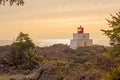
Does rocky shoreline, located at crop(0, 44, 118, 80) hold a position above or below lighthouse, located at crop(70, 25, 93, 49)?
below

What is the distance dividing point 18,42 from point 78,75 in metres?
20.9

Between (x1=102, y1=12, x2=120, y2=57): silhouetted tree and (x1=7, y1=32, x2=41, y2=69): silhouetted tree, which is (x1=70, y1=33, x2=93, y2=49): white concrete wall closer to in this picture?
(x1=7, y1=32, x2=41, y2=69): silhouetted tree

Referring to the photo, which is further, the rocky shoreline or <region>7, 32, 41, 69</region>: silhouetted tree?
<region>7, 32, 41, 69</region>: silhouetted tree

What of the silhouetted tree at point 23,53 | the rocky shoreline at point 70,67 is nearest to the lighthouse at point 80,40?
the rocky shoreline at point 70,67

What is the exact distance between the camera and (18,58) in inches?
1875

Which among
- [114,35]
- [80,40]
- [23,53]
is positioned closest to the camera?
[114,35]

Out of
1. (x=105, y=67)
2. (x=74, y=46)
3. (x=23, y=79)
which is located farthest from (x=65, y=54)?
(x=105, y=67)

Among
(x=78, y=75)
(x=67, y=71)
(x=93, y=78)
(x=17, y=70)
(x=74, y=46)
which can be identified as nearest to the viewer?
(x=93, y=78)

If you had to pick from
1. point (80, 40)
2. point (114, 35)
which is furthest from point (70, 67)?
point (80, 40)

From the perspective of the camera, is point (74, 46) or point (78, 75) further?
point (74, 46)

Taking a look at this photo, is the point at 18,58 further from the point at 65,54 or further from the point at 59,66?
the point at 59,66

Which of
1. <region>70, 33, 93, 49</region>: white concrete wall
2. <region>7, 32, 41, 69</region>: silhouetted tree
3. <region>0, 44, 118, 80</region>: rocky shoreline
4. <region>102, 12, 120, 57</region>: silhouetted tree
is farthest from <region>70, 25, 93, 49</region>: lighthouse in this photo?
<region>102, 12, 120, 57</region>: silhouetted tree

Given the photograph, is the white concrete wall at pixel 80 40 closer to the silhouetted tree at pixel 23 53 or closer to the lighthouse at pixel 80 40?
the lighthouse at pixel 80 40

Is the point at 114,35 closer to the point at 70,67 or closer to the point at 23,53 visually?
the point at 70,67
